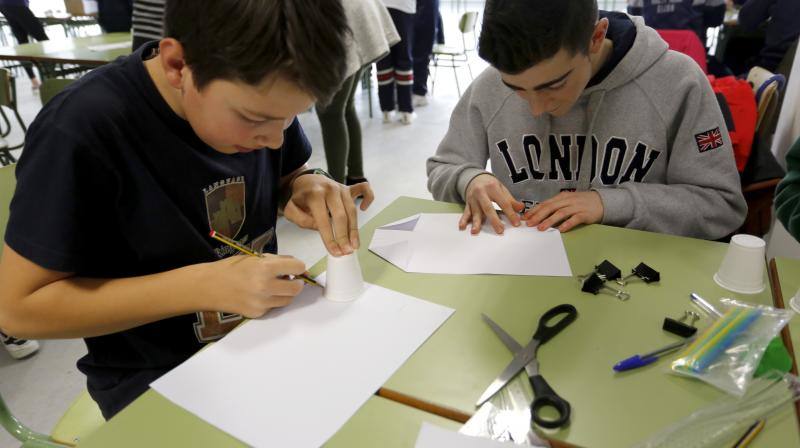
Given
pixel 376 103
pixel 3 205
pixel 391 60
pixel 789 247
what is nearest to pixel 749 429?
pixel 789 247

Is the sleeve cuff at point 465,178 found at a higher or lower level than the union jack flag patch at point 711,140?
lower

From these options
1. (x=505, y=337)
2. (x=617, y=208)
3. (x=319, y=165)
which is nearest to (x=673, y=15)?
(x=319, y=165)

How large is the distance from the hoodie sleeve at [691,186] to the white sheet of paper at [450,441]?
0.61 m

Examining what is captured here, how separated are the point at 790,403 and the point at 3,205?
120cm

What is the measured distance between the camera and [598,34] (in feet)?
3.37

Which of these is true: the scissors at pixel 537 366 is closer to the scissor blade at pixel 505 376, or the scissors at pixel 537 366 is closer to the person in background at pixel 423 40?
the scissor blade at pixel 505 376

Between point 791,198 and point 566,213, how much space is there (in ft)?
1.15

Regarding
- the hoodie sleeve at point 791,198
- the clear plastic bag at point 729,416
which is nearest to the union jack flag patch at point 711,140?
the hoodie sleeve at point 791,198

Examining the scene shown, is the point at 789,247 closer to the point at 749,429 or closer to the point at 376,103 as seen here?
the point at 749,429

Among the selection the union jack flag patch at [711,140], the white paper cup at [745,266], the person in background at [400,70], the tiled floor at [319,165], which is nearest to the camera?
the white paper cup at [745,266]

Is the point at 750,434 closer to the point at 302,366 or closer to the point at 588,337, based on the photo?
the point at 588,337

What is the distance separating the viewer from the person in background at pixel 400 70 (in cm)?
371

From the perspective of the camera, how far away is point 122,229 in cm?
76

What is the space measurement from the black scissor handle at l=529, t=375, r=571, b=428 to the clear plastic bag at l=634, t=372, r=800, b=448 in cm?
7
